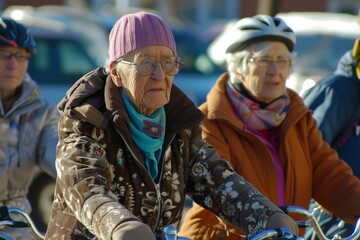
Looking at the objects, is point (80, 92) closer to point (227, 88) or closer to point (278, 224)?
point (278, 224)

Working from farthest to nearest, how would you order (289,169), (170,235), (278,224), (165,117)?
(289,169), (165,117), (278,224), (170,235)

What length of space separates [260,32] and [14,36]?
140 cm

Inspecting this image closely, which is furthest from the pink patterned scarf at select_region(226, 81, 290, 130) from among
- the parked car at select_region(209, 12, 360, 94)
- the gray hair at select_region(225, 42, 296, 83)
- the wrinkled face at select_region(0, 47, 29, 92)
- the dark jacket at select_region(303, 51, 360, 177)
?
the parked car at select_region(209, 12, 360, 94)

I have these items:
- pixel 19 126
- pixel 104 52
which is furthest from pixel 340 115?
pixel 104 52

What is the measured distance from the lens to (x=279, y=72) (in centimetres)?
536

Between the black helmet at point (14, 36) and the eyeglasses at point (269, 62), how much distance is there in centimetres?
132

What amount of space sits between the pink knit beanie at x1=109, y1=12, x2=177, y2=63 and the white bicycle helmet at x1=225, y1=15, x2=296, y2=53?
1.45m

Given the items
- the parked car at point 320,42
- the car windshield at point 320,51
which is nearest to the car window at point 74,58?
the parked car at point 320,42

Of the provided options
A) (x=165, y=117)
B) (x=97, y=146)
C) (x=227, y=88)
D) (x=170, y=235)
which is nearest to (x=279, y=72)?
(x=227, y=88)

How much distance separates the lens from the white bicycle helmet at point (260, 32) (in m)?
5.40

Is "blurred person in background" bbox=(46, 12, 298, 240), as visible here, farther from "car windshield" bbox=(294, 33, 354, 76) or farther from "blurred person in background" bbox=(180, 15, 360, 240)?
"car windshield" bbox=(294, 33, 354, 76)

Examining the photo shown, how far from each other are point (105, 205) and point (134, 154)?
0.41 m

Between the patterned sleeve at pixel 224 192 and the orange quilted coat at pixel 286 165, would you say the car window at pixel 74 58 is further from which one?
the patterned sleeve at pixel 224 192

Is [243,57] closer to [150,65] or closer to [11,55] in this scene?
[11,55]
